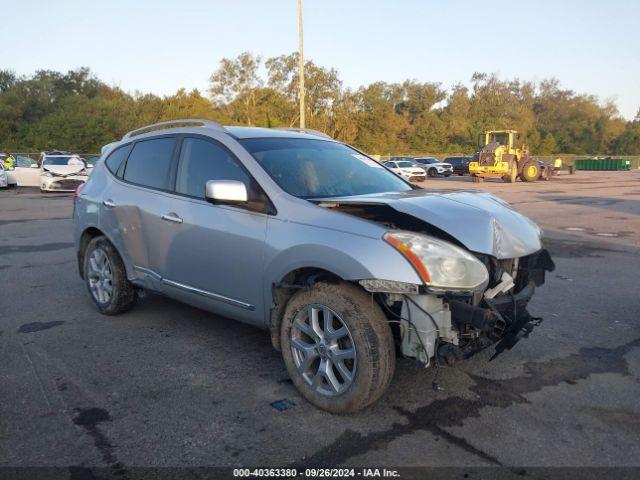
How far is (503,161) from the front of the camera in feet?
101

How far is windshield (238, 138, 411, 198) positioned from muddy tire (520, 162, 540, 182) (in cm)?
3061

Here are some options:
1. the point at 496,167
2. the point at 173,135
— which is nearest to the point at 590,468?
the point at 173,135

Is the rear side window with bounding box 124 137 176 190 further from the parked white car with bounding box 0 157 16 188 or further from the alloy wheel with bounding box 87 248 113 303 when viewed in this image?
the parked white car with bounding box 0 157 16 188

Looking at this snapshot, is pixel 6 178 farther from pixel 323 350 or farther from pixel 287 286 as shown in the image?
pixel 323 350

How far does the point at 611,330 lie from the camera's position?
4727 millimetres

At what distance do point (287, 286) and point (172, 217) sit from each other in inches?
52.1

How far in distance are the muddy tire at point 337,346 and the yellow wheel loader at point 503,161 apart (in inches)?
1159

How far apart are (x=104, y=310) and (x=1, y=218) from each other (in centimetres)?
990

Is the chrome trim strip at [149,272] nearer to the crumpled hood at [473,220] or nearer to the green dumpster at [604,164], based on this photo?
the crumpled hood at [473,220]

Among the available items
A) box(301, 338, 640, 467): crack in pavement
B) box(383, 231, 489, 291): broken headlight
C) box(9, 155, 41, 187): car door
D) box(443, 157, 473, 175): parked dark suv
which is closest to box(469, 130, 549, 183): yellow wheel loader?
box(443, 157, 473, 175): parked dark suv

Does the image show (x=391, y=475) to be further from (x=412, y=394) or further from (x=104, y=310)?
(x=104, y=310)

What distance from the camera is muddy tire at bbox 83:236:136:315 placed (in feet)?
15.8

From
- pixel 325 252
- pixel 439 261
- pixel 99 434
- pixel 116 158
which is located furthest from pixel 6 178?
pixel 439 261

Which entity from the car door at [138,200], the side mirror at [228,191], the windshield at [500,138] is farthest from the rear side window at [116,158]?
the windshield at [500,138]
